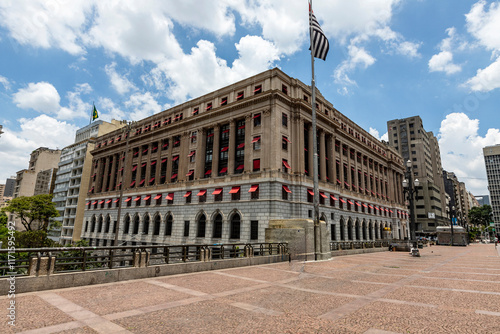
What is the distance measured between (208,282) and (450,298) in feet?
31.1

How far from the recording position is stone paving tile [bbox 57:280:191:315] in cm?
834

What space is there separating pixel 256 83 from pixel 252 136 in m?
8.71

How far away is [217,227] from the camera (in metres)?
41.5

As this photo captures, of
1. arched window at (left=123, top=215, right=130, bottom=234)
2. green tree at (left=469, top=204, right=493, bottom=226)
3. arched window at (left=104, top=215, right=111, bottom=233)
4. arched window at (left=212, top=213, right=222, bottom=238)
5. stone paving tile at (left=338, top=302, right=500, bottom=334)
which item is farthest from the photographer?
green tree at (left=469, top=204, right=493, bottom=226)

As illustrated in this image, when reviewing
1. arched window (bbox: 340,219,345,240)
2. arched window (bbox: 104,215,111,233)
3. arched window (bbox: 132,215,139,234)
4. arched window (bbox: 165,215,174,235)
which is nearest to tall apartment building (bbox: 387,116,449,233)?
arched window (bbox: 340,219,345,240)

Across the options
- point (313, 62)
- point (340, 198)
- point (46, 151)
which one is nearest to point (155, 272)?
point (313, 62)

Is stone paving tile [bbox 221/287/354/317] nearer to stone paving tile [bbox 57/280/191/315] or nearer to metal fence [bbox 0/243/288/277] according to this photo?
stone paving tile [bbox 57/280/191/315]

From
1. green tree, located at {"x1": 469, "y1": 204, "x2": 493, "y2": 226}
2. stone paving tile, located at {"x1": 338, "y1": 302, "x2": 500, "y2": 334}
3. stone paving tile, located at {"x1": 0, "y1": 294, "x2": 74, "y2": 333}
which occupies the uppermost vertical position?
green tree, located at {"x1": 469, "y1": 204, "x2": 493, "y2": 226}

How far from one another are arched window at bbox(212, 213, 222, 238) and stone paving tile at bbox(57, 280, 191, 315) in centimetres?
2978

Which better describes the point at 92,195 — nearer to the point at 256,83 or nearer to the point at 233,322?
the point at 256,83

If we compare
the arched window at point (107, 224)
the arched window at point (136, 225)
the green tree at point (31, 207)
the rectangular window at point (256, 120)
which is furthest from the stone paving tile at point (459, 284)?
the green tree at point (31, 207)

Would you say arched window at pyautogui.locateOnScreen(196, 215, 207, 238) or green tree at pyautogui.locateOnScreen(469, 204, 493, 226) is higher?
green tree at pyautogui.locateOnScreen(469, 204, 493, 226)

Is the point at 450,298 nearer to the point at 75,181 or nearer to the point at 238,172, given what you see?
the point at 238,172

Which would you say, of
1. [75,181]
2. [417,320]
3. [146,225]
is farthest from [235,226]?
[75,181]
